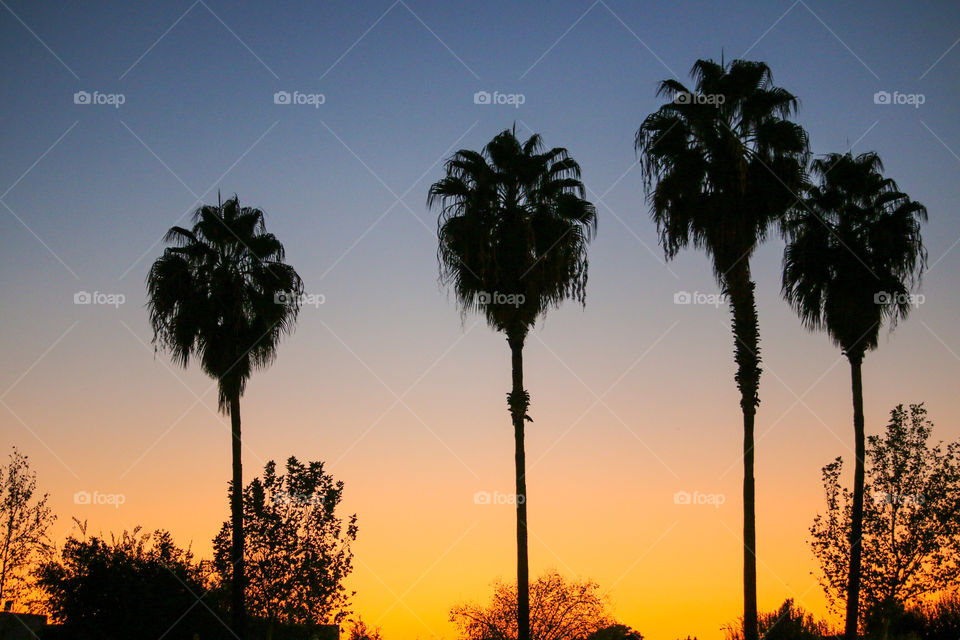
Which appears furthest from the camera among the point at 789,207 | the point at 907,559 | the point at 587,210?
the point at 907,559

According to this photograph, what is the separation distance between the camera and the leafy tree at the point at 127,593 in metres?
33.3

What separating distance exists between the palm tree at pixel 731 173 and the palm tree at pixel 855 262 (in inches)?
131

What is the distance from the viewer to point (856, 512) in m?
30.7

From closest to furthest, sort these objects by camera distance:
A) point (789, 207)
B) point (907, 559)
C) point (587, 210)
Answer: point (789, 207)
point (587, 210)
point (907, 559)

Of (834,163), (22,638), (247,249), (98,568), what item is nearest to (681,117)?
(834,163)

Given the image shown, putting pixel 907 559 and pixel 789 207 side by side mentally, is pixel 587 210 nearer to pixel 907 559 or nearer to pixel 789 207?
pixel 789 207

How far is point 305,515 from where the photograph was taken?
→ 3319cm

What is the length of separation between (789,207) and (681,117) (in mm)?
4007

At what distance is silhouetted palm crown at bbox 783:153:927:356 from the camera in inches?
1239

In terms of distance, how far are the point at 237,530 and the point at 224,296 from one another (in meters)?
7.45

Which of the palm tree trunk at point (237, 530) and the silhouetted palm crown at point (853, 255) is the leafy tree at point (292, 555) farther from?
the silhouetted palm crown at point (853, 255)

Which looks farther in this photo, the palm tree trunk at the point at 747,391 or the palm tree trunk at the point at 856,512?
the palm tree trunk at the point at 856,512

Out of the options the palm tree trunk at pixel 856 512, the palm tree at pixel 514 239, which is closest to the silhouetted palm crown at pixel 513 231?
the palm tree at pixel 514 239

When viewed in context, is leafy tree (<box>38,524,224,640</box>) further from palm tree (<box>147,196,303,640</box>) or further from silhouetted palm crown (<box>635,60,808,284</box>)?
silhouetted palm crown (<box>635,60,808,284</box>)
